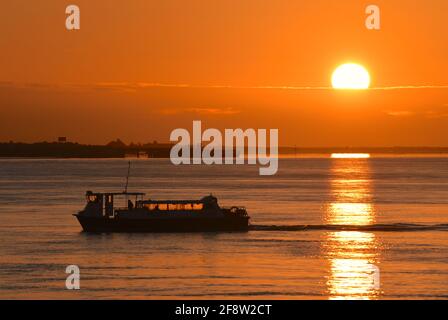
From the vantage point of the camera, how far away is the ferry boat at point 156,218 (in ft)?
292

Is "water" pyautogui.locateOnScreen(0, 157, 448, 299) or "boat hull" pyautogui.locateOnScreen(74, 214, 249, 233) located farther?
"boat hull" pyautogui.locateOnScreen(74, 214, 249, 233)

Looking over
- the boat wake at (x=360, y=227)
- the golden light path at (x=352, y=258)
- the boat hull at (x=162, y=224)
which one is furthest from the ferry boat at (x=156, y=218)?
the golden light path at (x=352, y=258)

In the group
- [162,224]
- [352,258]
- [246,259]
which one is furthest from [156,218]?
[352,258]

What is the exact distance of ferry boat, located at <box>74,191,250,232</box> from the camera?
8888cm

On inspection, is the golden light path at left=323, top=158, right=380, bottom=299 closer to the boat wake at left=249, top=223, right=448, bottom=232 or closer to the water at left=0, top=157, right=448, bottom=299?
the water at left=0, top=157, right=448, bottom=299

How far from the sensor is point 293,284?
192ft

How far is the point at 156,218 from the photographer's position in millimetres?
89062

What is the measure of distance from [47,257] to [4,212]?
51.0 m

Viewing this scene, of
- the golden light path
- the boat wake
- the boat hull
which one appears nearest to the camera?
the golden light path

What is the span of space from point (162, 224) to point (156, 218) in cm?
90

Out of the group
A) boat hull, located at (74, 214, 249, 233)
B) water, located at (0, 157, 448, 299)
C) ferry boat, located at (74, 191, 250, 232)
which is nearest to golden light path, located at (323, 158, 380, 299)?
→ water, located at (0, 157, 448, 299)

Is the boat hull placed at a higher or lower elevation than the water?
higher

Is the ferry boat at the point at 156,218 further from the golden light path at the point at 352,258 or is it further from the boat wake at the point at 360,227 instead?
the golden light path at the point at 352,258

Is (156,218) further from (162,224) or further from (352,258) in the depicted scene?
(352,258)
